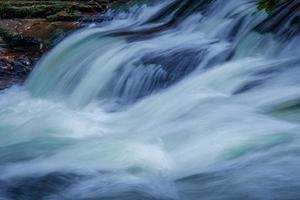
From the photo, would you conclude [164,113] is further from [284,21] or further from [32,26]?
[32,26]

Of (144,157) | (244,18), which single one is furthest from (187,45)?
(144,157)

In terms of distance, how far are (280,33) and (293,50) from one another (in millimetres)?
400

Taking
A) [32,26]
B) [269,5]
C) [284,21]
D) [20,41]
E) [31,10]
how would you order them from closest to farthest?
[284,21], [269,5], [20,41], [32,26], [31,10]

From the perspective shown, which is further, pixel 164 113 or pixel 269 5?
pixel 269 5

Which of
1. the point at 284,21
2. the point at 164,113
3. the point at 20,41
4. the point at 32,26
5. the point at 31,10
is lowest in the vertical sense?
the point at 164,113

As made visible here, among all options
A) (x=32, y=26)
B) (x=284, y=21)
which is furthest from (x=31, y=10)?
(x=284, y=21)

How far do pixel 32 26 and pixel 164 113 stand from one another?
198 inches

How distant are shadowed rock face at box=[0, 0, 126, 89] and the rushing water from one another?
47 cm

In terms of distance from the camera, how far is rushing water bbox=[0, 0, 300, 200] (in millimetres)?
4738

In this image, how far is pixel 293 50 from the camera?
664 centimetres

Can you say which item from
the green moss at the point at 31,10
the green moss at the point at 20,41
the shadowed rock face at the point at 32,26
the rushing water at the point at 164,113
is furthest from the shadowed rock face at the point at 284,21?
the green moss at the point at 31,10

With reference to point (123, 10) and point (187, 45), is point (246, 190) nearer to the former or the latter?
point (187, 45)

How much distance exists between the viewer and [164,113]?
6.49m

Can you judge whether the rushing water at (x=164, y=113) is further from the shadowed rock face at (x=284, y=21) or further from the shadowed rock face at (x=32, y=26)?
the shadowed rock face at (x=32, y=26)
